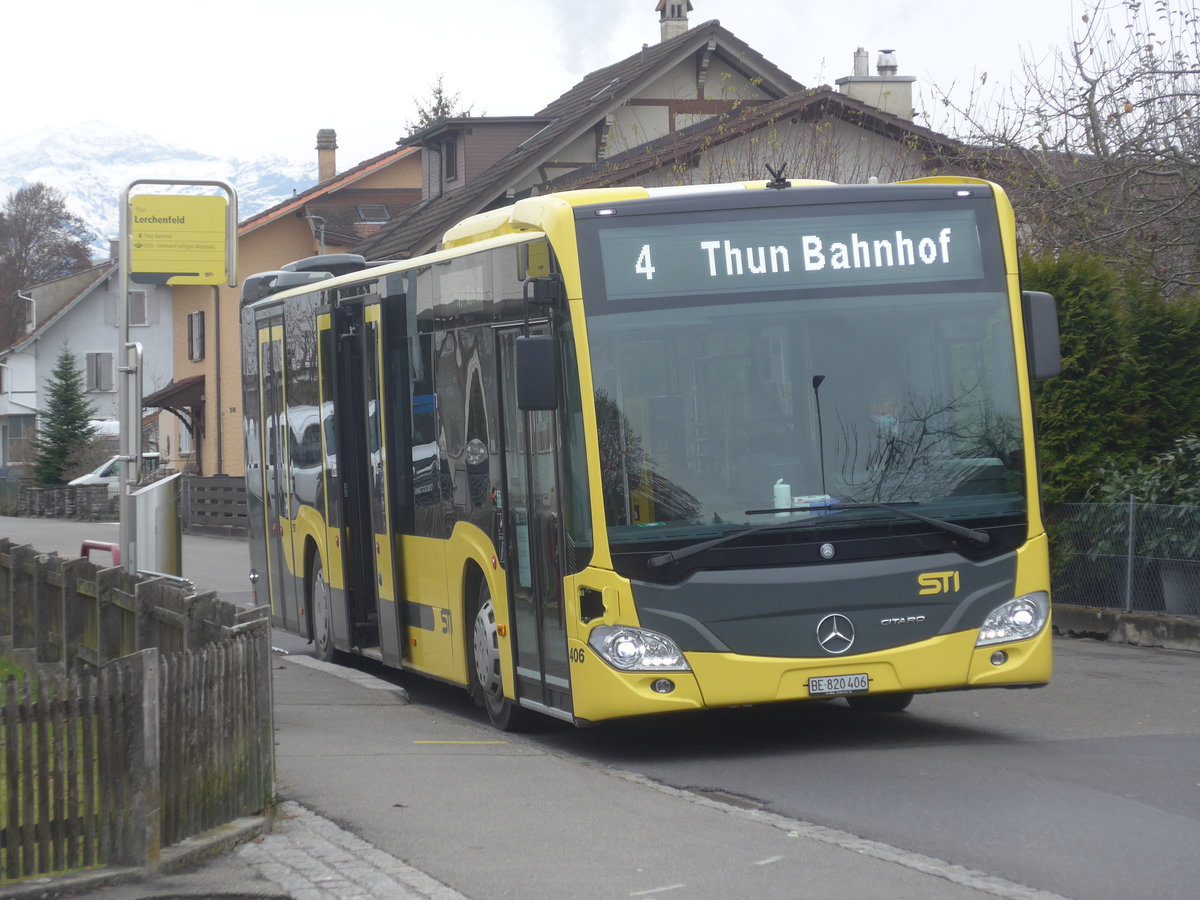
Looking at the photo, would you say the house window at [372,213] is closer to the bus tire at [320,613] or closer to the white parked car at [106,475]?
the white parked car at [106,475]

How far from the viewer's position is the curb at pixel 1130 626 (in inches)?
609

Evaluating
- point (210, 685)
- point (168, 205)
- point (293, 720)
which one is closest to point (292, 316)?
point (168, 205)

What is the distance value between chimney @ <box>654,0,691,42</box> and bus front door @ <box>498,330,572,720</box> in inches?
1461

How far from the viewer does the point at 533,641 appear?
34.0ft

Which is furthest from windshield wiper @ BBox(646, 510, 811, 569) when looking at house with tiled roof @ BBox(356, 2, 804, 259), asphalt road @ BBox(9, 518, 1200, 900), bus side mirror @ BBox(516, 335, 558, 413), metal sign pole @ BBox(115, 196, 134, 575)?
house with tiled roof @ BBox(356, 2, 804, 259)

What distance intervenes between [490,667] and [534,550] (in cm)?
136

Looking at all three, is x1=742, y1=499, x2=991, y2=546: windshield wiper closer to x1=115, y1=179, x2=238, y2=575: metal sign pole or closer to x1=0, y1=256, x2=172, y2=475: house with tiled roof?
x1=115, y1=179, x2=238, y2=575: metal sign pole

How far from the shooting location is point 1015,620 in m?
9.81

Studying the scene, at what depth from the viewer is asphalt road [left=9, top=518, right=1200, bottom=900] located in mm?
7156

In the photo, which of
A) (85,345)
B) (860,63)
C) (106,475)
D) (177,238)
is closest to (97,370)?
(85,345)

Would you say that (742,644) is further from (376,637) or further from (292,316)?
(292,316)

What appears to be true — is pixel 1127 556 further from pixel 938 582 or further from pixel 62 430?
pixel 62 430

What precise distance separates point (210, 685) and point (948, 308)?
467cm

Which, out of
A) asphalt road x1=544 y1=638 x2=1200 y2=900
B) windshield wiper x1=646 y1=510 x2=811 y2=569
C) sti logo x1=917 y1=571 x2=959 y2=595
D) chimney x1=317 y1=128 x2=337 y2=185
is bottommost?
asphalt road x1=544 y1=638 x2=1200 y2=900
